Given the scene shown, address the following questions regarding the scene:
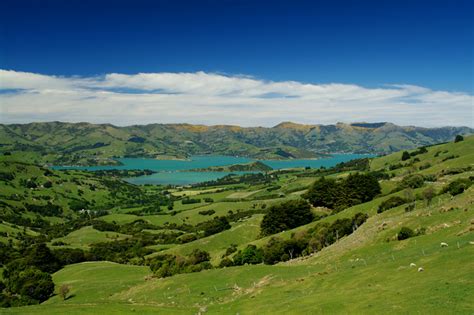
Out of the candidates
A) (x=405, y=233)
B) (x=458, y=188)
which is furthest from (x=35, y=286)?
(x=458, y=188)

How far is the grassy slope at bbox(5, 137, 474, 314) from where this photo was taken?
2697cm

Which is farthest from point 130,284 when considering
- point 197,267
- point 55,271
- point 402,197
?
point 402,197

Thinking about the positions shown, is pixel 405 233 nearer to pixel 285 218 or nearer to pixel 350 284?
pixel 350 284

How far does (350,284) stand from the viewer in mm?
34312

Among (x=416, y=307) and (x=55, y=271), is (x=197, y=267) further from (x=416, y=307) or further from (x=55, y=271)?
(x=55, y=271)

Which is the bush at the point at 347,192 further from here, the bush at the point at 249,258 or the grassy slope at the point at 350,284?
the grassy slope at the point at 350,284

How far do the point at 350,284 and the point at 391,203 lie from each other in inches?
2472

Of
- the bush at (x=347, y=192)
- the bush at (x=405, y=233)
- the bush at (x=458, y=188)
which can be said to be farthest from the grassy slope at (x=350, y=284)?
the bush at (x=347, y=192)

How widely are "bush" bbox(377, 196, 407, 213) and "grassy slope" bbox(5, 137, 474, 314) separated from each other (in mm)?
25035

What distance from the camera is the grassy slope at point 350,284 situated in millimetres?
26969

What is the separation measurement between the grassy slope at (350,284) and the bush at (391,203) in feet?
82.1

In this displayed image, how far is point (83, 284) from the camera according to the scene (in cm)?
7344

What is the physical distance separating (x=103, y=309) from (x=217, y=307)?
11.5 metres

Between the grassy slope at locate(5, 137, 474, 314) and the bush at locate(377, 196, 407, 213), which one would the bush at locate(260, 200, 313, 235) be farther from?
the grassy slope at locate(5, 137, 474, 314)
